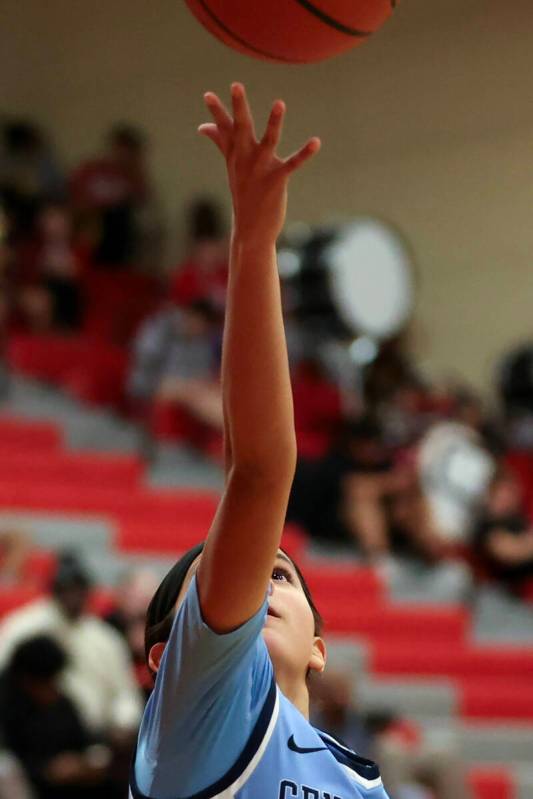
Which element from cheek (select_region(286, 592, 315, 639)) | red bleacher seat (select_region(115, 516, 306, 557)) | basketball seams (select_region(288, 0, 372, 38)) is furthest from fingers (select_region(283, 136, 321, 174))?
red bleacher seat (select_region(115, 516, 306, 557))

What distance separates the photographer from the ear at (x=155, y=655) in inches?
77.0

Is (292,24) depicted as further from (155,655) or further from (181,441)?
(181,441)

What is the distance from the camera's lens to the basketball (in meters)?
2.10

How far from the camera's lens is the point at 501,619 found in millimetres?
8172

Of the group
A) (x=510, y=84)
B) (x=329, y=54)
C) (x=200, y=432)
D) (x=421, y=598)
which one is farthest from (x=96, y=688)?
(x=510, y=84)

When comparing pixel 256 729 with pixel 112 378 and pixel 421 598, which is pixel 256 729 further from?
pixel 112 378

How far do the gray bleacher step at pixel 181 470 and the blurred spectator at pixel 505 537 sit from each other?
1472mm

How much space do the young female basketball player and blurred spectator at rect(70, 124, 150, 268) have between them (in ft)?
29.9

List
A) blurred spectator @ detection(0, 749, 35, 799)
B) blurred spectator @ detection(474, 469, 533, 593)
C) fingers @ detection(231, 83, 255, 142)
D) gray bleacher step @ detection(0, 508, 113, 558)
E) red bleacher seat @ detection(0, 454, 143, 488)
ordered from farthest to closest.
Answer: blurred spectator @ detection(474, 469, 533, 593) → red bleacher seat @ detection(0, 454, 143, 488) → gray bleacher step @ detection(0, 508, 113, 558) → blurred spectator @ detection(0, 749, 35, 799) → fingers @ detection(231, 83, 255, 142)

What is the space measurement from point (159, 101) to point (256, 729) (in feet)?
34.4

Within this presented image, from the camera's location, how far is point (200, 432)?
884cm

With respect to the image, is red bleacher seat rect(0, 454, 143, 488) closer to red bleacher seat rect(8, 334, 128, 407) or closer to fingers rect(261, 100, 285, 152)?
red bleacher seat rect(8, 334, 128, 407)

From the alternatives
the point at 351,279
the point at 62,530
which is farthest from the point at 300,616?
the point at 351,279

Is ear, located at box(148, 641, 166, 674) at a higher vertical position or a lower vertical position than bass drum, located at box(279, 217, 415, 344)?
lower
